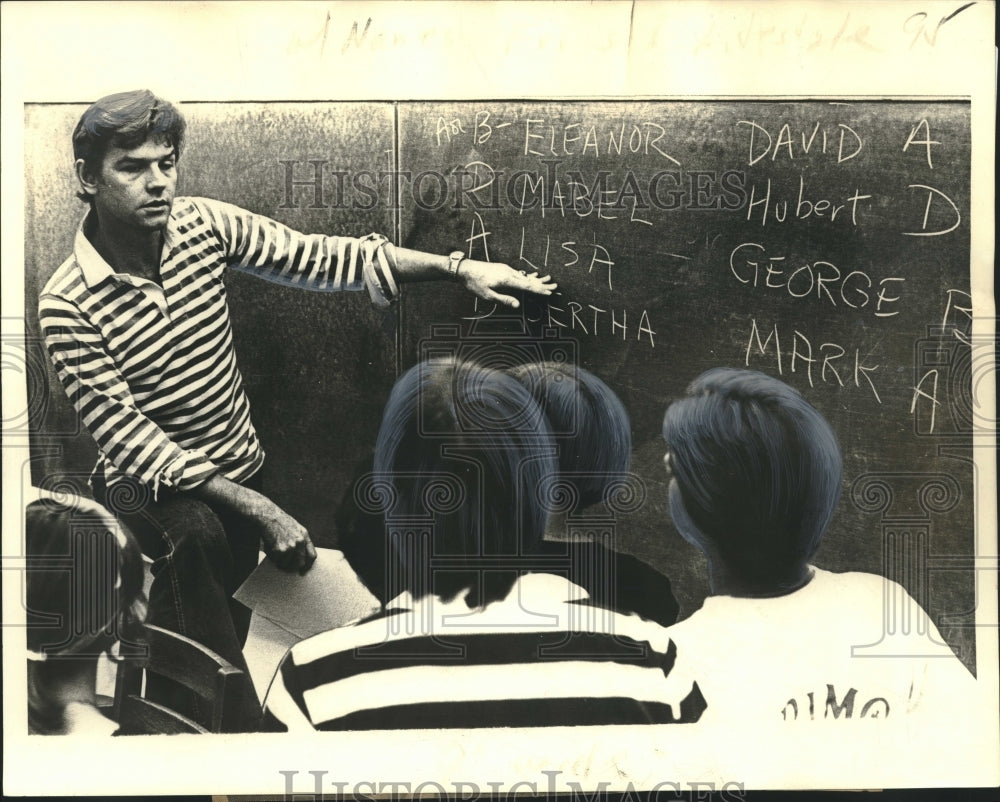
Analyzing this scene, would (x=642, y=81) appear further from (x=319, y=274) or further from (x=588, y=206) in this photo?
(x=319, y=274)

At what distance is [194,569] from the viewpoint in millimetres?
2830

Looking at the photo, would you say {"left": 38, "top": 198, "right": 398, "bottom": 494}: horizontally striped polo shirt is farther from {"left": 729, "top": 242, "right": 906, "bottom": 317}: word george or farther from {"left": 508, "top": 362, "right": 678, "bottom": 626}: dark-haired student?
{"left": 729, "top": 242, "right": 906, "bottom": 317}: word george

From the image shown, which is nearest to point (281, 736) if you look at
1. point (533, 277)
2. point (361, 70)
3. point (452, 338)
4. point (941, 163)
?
point (452, 338)

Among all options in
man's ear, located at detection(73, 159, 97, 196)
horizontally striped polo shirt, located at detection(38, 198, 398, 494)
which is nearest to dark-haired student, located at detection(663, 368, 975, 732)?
horizontally striped polo shirt, located at detection(38, 198, 398, 494)

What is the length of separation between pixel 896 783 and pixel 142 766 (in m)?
2.50

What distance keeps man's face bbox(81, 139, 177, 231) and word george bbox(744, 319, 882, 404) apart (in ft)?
6.56

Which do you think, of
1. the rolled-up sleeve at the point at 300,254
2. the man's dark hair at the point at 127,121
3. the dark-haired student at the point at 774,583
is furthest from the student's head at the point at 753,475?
the man's dark hair at the point at 127,121

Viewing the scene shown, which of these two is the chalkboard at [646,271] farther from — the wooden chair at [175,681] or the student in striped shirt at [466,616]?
the wooden chair at [175,681]

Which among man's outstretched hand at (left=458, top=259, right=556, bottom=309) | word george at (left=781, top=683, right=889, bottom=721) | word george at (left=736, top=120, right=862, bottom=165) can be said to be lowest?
word george at (left=781, top=683, right=889, bottom=721)

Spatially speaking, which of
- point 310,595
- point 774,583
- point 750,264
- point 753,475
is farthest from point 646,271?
point 310,595

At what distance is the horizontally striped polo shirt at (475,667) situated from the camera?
2.84m

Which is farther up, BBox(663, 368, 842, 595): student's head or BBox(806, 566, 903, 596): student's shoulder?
BBox(663, 368, 842, 595): student's head

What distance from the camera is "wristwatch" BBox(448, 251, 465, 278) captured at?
2834 mm

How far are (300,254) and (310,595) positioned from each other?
1126 millimetres
